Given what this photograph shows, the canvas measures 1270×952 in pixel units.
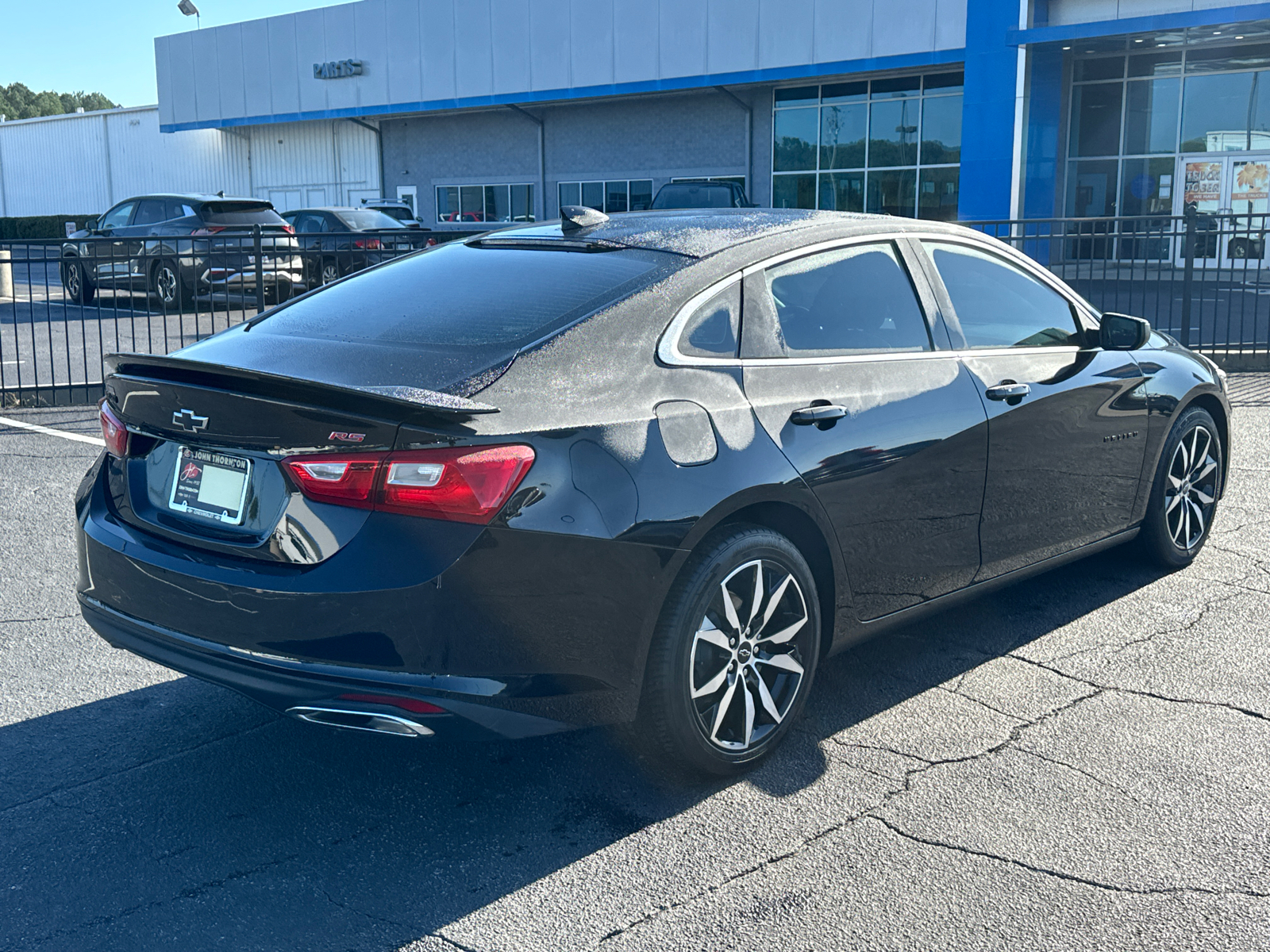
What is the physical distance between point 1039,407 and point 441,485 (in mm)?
2537

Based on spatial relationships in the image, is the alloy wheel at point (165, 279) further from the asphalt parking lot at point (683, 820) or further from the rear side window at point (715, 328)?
the rear side window at point (715, 328)

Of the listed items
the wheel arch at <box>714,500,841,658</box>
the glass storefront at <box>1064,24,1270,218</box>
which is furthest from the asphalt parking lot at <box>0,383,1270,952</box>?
the glass storefront at <box>1064,24,1270,218</box>

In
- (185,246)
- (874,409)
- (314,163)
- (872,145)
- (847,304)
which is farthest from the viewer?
(314,163)

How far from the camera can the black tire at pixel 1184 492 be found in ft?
17.5

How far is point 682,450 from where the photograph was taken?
331cm

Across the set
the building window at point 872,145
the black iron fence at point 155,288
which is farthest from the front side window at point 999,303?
the building window at point 872,145

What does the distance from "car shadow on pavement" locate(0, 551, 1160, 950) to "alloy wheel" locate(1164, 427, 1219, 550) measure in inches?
67.4

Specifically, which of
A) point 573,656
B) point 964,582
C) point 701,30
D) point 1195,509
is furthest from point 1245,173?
point 573,656

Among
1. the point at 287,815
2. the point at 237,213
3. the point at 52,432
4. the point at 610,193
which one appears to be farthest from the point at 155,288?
the point at 610,193

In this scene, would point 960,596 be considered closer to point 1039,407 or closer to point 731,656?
point 1039,407

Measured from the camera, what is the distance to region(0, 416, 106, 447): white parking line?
29.0ft

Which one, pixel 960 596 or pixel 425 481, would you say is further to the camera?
pixel 960 596

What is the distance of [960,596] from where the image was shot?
4371mm

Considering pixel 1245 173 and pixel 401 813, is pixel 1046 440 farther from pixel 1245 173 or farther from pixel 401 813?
pixel 1245 173
